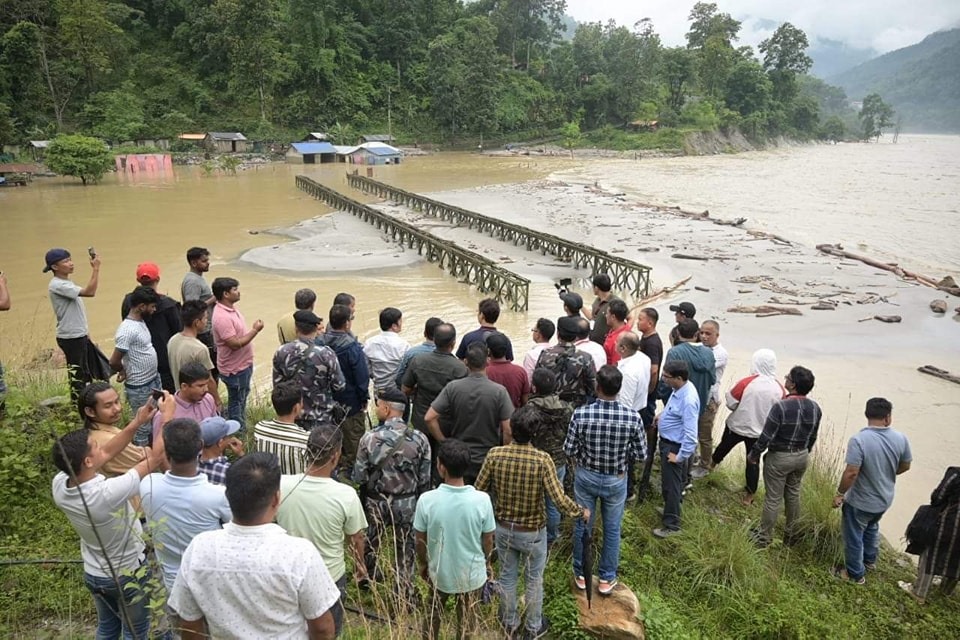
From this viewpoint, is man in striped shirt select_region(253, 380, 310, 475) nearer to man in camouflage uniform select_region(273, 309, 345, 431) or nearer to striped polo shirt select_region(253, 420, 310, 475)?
striped polo shirt select_region(253, 420, 310, 475)

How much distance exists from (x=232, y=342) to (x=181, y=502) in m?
3.03

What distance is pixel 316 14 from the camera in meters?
62.8

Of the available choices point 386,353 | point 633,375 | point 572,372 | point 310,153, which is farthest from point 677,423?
point 310,153

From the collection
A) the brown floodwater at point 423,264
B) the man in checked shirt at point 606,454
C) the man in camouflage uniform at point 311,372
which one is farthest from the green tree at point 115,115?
the man in checked shirt at point 606,454

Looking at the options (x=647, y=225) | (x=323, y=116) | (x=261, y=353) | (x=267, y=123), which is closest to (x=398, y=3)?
(x=323, y=116)

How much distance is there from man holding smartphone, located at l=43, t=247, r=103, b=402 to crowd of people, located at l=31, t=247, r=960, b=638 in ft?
0.07

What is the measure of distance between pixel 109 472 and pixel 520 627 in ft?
8.73

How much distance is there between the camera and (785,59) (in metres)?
87.9

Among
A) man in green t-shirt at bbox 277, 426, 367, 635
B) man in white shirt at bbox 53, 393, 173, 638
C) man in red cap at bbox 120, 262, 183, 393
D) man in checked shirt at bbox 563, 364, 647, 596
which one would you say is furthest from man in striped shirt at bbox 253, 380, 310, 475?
man in red cap at bbox 120, 262, 183, 393

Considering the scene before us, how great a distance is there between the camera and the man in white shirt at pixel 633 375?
466 centimetres

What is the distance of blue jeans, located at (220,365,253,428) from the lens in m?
5.87

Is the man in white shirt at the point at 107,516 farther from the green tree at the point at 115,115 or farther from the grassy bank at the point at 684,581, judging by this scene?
the green tree at the point at 115,115

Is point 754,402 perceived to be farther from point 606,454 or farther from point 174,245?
point 174,245

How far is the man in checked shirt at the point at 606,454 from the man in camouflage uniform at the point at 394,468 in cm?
105
